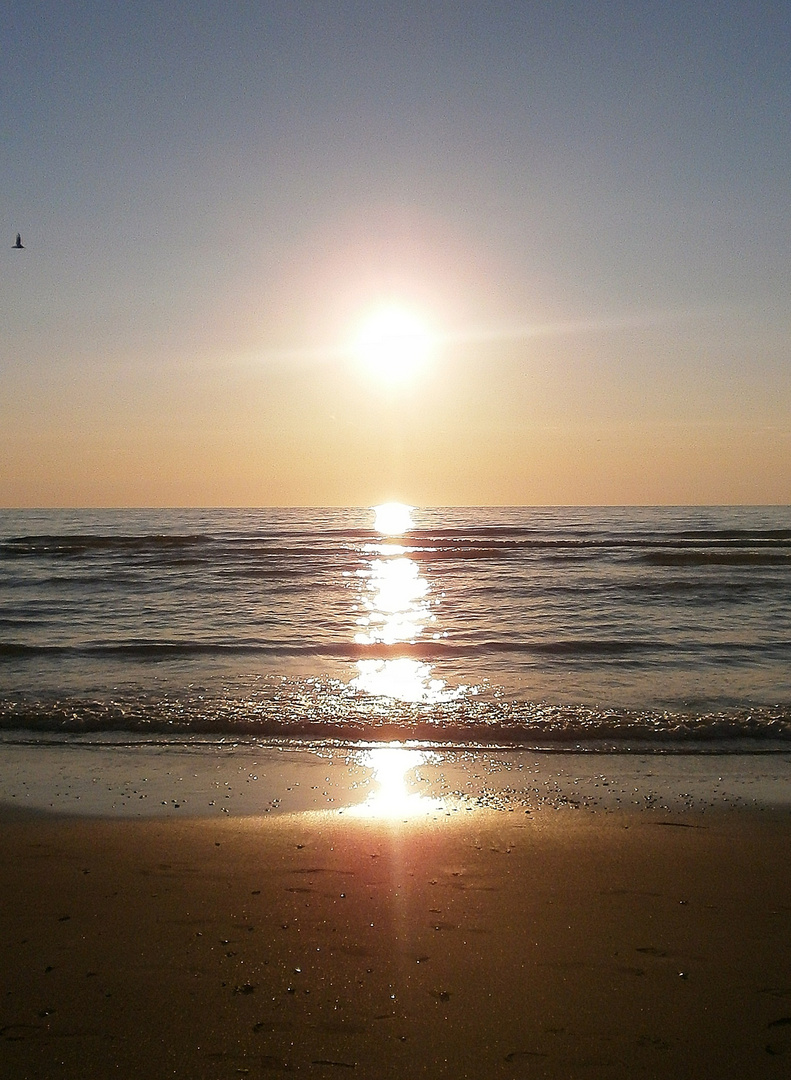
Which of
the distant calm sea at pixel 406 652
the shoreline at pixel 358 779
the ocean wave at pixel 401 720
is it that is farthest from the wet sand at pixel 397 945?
the distant calm sea at pixel 406 652

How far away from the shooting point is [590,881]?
5332mm

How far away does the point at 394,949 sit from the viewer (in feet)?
14.5

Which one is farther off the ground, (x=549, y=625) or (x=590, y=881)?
(x=549, y=625)

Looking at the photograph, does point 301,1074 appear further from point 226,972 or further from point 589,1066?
point 589,1066

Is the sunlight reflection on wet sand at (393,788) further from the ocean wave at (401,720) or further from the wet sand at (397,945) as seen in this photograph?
the ocean wave at (401,720)

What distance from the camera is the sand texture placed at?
3.56 meters

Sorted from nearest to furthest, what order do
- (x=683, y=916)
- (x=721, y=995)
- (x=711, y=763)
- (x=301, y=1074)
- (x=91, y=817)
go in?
(x=301, y=1074) < (x=721, y=995) < (x=683, y=916) < (x=91, y=817) < (x=711, y=763)

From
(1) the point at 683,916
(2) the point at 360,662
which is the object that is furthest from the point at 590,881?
(2) the point at 360,662

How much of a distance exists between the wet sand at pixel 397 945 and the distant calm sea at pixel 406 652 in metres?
3.12

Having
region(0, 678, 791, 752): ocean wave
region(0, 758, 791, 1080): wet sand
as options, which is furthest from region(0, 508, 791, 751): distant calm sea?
region(0, 758, 791, 1080): wet sand

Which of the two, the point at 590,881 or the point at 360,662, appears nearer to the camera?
the point at 590,881

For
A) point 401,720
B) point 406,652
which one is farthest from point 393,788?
point 406,652

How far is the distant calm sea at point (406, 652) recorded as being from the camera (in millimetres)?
9758

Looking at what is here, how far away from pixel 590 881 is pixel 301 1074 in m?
2.54
